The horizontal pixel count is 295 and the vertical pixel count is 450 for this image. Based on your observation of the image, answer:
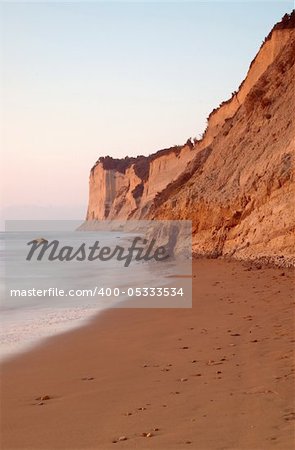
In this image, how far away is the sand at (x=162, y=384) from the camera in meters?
4.01

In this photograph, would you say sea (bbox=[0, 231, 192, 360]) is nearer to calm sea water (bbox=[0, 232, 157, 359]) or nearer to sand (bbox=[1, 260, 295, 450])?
calm sea water (bbox=[0, 232, 157, 359])

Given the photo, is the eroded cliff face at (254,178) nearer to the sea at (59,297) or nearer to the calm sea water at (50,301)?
the sea at (59,297)

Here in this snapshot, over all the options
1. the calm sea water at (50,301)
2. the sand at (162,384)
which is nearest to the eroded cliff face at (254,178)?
the calm sea water at (50,301)

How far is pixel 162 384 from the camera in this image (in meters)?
5.35

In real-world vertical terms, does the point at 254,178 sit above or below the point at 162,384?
above

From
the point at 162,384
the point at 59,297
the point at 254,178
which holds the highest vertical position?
the point at 254,178

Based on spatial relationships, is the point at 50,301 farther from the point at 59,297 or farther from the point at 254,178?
the point at 254,178

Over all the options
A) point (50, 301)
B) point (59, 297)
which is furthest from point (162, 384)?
point (59, 297)

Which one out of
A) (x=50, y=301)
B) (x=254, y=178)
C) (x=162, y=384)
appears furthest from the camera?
(x=254, y=178)

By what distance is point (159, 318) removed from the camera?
374 inches

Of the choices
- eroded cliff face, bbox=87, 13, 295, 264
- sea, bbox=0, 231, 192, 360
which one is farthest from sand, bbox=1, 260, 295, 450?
eroded cliff face, bbox=87, 13, 295, 264

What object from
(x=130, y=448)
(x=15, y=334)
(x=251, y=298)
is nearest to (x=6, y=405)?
(x=130, y=448)

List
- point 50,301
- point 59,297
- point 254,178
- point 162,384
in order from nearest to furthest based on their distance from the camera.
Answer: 1. point 162,384
2. point 50,301
3. point 59,297
4. point 254,178

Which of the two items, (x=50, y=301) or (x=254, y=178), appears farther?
(x=254, y=178)
